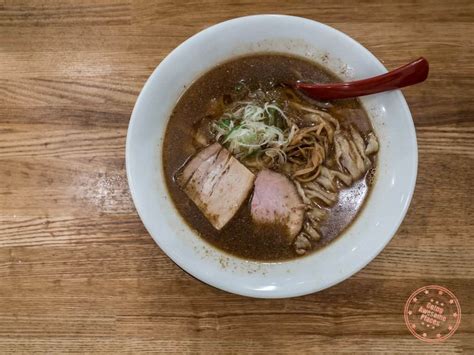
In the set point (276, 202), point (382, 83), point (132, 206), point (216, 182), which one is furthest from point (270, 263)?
point (382, 83)

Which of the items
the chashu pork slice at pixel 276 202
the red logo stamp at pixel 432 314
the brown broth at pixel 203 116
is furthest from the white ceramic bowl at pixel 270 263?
the red logo stamp at pixel 432 314

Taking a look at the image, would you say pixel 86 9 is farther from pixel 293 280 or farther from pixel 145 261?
pixel 293 280

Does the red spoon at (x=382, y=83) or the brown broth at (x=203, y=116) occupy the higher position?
the red spoon at (x=382, y=83)

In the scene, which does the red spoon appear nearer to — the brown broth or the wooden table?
the brown broth

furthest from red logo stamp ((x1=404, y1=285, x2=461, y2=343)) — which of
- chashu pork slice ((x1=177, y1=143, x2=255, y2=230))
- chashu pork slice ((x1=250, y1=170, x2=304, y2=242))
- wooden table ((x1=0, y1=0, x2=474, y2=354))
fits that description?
chashu pork slice ((x1=177, y1=143, x2=255, y2=230))

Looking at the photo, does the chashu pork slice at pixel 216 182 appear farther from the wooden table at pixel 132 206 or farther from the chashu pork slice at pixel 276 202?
the wooden table at pixel 132 206

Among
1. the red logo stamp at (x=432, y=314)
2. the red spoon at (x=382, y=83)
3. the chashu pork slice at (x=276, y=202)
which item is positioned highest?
the red spoon at (x=382, y=83)
